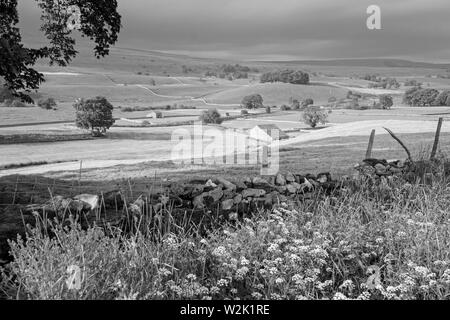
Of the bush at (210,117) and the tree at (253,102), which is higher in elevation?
the tree at (253,102)

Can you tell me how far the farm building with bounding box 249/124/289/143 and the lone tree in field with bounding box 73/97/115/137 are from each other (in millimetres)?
8870

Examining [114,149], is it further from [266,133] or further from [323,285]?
[323,285]

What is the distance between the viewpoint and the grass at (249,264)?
358 centimetres

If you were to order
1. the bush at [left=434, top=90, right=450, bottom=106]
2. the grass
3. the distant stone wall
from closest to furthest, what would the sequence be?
the grass
the distant stone wall
the bush at [left=434, top=90, right=450, bottom=106]

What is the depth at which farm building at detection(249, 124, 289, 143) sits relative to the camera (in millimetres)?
30172

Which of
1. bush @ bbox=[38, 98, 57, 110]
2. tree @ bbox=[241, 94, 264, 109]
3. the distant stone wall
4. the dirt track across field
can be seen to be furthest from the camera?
tree @ bbox=[241, 94, 264, 109]

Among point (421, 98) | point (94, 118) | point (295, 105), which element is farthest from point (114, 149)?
point (421, 98)

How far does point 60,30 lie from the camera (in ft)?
42.5

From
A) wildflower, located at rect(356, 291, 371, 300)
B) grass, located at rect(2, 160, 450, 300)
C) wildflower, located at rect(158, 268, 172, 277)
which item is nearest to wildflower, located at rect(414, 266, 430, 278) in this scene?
grass, located at rect(2, 160, 450, 300)

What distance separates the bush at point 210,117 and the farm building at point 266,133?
3.92 meters

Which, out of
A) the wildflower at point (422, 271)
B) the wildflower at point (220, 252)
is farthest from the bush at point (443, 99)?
the wildflower at point (220, 252)

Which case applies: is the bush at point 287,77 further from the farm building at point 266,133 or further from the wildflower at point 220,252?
the wildflower at point 220,252

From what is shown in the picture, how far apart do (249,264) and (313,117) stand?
3621 cm

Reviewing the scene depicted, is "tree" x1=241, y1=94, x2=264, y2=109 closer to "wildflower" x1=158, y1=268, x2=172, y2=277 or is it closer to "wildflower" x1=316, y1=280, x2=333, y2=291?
"wildflower" x1=316, y1=280, x2=333, y2=291
